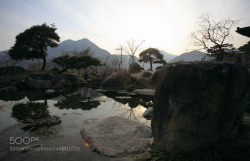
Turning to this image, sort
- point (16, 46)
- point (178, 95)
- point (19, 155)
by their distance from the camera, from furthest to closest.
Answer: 1. point (16, 46)
2. point (19, 155)
3. point (178, 95)

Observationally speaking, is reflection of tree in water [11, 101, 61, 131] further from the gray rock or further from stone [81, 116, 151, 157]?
the gray rock

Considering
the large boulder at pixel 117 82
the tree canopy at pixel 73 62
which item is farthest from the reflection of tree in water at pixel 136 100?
the tree canopy at pixel 73 62

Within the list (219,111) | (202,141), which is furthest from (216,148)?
(219,111)

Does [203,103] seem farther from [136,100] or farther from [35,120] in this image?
[136,100]

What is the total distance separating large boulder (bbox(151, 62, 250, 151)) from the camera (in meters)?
2.42

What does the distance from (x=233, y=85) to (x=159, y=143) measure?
1.95 m

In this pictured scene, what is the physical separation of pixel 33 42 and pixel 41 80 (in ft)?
30.7

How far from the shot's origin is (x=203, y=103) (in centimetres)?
244

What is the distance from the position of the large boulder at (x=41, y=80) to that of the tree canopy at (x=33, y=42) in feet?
25.8

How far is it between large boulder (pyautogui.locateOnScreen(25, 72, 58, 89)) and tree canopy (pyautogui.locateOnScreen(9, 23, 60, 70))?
25.8 feet

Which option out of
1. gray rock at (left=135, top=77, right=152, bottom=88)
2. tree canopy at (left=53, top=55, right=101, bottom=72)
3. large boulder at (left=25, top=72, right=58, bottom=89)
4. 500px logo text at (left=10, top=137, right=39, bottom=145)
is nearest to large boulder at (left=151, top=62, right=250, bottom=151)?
500px logo text at (left=10, top=137, right=39, bottom=145)

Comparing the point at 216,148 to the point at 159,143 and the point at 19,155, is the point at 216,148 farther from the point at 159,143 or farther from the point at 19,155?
the point at 19,155

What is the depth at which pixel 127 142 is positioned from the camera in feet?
12.1

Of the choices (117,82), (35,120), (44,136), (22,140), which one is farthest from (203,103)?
(117,82)
